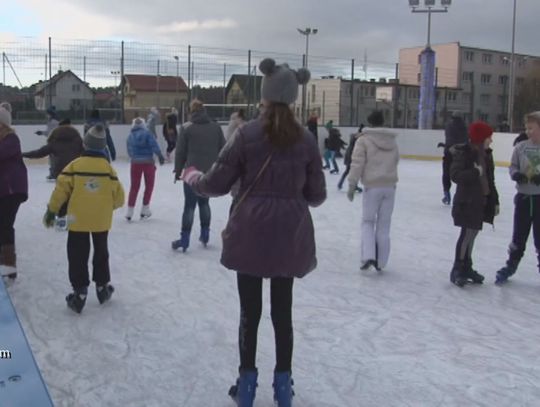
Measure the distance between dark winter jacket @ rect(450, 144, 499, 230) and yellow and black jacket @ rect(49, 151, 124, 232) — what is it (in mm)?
2569

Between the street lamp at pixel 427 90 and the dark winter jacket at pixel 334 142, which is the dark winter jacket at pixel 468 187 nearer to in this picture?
the dark winter jacket at pixel 334 142

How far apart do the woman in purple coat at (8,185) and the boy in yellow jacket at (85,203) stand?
689 mm

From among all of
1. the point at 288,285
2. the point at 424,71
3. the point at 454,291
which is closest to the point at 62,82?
the point at 424,71

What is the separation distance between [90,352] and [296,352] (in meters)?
1.15

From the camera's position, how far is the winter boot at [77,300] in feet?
14.0

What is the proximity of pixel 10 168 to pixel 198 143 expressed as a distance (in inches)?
77.4

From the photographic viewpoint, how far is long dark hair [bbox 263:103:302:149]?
8.56ft

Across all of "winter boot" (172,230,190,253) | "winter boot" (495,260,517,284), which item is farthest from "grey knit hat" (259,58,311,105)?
"winter boot" (172,230,190,253)

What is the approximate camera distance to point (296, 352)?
3.66 m

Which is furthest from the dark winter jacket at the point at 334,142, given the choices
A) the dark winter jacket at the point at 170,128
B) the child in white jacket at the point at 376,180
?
the child in white jacket at the point at 376,180

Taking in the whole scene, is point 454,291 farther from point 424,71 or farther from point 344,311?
point 424,71

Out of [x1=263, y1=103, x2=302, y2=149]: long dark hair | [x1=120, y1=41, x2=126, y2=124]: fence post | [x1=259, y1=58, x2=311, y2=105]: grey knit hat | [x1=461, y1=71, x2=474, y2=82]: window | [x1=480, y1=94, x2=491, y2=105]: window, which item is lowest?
[x1=263, y1=103, x2=302, y2=149]: long dark hair

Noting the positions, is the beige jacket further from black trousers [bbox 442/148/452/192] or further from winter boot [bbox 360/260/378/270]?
black trousers [bbox 442/148/452/192]

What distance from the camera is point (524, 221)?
201 inches
